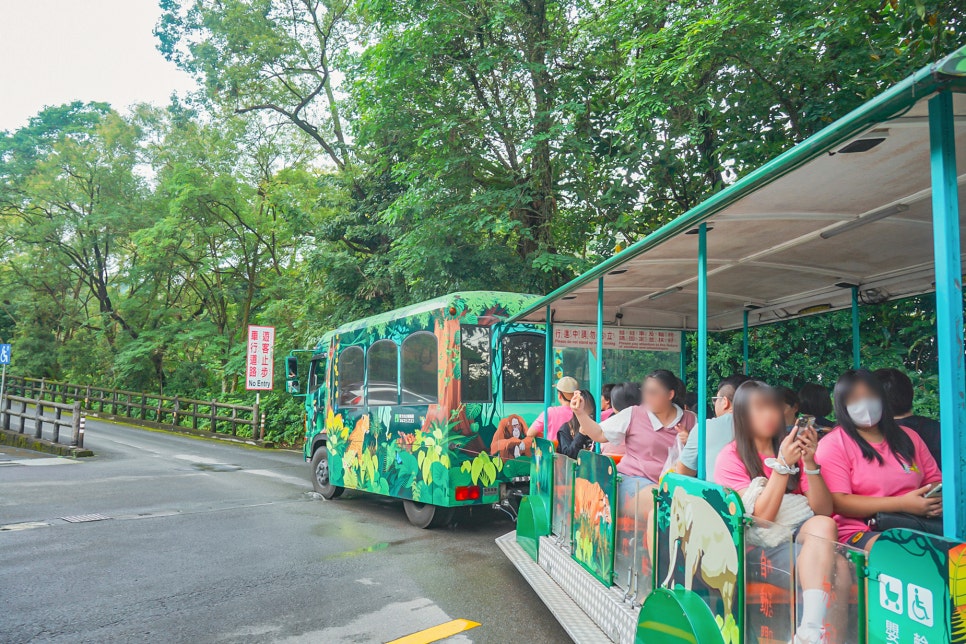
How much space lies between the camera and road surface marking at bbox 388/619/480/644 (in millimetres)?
4191

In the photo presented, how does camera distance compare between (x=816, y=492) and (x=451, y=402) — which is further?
(x=451, y=402)

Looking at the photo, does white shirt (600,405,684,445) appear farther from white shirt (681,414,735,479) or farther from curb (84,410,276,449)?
curb (84,410,276,449)

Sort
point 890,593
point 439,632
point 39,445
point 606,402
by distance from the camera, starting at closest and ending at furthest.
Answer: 1. point 890,593
2. point 439,632
3. point 606,402
4. point 39,445

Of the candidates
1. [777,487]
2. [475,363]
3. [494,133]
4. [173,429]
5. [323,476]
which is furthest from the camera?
[173,429]

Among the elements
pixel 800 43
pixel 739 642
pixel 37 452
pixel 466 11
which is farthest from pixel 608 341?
pixel 37 452

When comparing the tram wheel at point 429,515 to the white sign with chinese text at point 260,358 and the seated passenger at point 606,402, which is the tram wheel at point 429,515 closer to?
the seated passenger at point 606,402

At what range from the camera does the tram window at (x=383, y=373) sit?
25.5 ft

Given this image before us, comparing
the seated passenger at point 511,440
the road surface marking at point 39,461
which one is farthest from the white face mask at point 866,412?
the road surface marking at point 39,461

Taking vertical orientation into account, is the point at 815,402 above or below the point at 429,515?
above

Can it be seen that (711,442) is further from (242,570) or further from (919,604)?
(242,570)

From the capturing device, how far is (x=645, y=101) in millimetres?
8023

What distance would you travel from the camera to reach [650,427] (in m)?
4.66

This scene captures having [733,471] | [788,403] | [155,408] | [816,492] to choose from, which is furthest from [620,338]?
[155,408]

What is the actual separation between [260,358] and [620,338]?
13.4 meters
